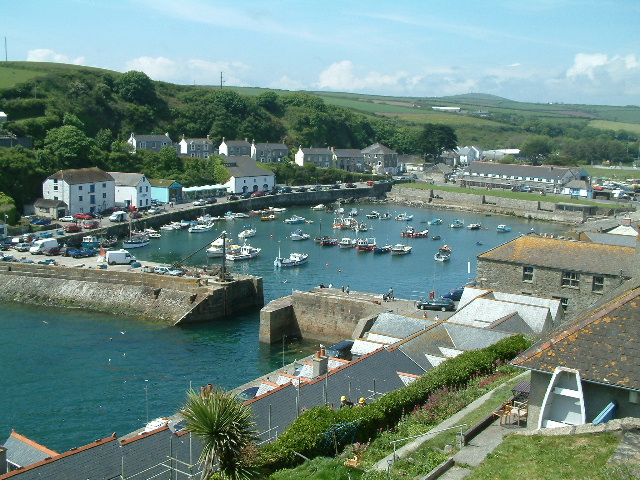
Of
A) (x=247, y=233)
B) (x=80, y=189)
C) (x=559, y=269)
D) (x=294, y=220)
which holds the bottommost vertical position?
(x=247, y=233)

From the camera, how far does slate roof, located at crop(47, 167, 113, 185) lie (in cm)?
Answer: 6266

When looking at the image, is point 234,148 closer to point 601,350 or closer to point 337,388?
point 337,388

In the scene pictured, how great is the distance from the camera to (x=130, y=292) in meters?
37.2

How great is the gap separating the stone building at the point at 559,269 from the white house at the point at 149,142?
219 ft

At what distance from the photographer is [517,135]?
19100 cm

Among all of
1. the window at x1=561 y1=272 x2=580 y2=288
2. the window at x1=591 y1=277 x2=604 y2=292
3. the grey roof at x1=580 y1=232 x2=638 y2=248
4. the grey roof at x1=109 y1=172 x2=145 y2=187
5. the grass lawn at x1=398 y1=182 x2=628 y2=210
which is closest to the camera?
the window at x1=591 y1=277 x2=604 y2=292

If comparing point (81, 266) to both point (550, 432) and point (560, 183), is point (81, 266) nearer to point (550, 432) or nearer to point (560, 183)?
point (550, 432)

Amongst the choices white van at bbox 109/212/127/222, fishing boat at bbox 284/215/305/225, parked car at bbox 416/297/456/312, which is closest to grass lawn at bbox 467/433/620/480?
parked car at bbox 416/297/456/312

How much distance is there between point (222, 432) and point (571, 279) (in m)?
22.1

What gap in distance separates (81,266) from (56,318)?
639cm

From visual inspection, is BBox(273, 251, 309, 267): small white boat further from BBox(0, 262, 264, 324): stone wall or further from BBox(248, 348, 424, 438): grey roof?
BBox(248, 348, 424, 438): grey roof

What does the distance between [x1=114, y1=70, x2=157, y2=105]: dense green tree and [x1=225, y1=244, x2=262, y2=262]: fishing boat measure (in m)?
56.2

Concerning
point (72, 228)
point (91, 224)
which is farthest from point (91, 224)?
point (72, 228)

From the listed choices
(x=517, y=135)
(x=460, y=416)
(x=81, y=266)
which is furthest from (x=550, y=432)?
(x=517, y=135)
